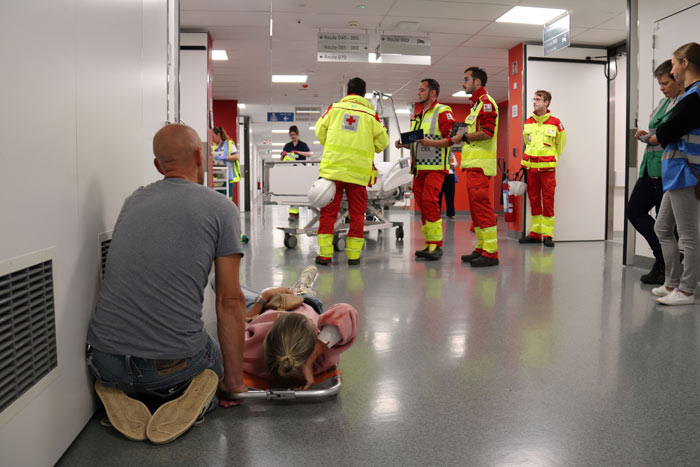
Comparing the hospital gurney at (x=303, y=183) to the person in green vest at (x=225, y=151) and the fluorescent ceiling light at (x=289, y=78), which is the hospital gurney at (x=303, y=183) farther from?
the fluorescent ceiling light at (x=289, y=78)

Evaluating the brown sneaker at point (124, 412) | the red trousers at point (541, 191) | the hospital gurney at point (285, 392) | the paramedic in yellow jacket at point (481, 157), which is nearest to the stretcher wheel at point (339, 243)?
the paramedic in yellow jacket at point (481, 157)

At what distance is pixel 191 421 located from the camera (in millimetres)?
1709

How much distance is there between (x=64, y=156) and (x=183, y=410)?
83 centimetres

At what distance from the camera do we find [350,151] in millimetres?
5023

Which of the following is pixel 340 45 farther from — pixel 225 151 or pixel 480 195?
pixel 480 195

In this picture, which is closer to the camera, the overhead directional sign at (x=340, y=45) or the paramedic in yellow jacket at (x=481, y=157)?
the paramedic in yellow jacket at (x=481, y=157)

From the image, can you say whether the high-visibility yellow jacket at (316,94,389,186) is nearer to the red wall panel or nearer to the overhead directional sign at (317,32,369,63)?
the overhead directional sign at (317,32,369,63)

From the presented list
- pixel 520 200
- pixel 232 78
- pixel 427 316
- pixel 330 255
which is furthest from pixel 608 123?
pixel 232 78

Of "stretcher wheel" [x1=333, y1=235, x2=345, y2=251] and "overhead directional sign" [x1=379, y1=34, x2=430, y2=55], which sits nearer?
"stretcher wheel" [x1=333, y1=235, x2=345, y2=251]

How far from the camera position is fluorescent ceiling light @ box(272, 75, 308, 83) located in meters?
11.5

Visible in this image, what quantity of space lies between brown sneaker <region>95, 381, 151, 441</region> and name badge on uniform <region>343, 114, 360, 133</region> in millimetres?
3613

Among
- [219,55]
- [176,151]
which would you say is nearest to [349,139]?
[176,151]

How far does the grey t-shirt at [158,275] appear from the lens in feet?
5.46

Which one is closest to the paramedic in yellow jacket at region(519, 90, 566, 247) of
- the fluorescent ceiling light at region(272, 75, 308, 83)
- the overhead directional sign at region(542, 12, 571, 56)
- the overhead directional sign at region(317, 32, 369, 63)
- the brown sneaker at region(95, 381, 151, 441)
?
the overhead directional sign at region(542, 12, 571, 56)
